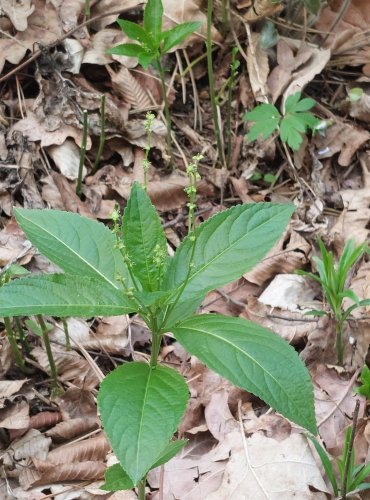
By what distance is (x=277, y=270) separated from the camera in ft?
9.13

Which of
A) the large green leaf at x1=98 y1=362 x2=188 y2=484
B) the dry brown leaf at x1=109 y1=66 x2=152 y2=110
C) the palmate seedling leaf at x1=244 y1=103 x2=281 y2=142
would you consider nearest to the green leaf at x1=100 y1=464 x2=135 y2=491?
the large green leaf at x1=98 y1=362 x2=188 y2=484

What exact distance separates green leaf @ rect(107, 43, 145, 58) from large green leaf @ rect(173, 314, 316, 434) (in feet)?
5.03

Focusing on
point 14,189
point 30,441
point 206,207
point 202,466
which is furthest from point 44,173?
point 202,466

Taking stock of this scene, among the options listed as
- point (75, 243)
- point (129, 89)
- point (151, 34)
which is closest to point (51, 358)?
point (75, 243)

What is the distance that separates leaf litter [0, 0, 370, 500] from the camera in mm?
2086

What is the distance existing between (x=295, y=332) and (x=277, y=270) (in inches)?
14.3

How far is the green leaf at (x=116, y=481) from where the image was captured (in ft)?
5.09

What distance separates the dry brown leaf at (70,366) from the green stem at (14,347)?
0.07 meters

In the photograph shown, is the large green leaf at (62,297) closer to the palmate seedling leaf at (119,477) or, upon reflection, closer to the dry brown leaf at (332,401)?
the palmate seedling leaf at (119,477)

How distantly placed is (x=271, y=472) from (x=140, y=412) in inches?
32.1

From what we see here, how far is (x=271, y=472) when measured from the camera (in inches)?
78.7

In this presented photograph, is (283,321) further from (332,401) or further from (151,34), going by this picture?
(151,34)

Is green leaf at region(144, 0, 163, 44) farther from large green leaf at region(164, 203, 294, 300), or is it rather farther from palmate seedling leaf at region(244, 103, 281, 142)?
large green leaf at region(164, 203, 294, 300)

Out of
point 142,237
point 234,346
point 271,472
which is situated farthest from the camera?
point 271,472
